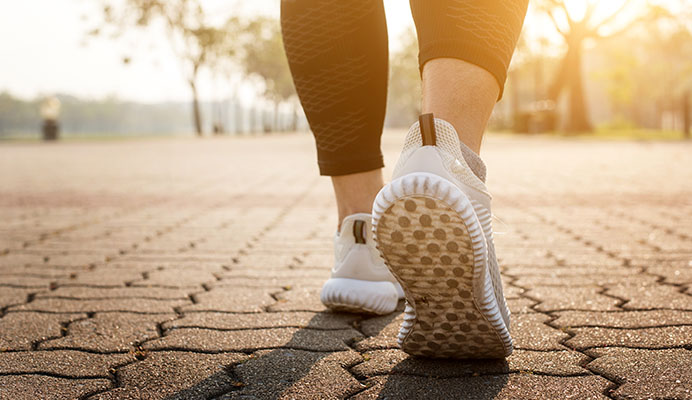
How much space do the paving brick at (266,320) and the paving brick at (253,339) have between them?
4cm

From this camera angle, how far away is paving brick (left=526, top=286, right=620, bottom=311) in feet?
6.14

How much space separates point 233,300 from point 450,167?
3.25 ft

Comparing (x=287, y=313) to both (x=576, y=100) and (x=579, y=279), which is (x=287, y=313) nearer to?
(x=579, y=279)

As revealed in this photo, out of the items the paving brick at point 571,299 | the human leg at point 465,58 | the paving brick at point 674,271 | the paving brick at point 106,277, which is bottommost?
the paving brick at point 674,271

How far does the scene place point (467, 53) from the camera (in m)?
1.38

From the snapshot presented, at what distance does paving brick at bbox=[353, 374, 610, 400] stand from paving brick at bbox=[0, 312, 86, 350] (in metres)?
0.85

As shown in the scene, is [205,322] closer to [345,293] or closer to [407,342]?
[345,293]

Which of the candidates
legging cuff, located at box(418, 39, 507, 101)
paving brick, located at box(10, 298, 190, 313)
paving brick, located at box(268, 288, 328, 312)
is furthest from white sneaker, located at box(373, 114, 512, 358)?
paving brick, located at box(10, 298, 190, 313)

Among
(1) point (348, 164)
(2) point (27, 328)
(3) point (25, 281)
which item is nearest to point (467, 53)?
(1) point (348, 164)

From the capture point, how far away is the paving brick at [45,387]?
1.27 meters

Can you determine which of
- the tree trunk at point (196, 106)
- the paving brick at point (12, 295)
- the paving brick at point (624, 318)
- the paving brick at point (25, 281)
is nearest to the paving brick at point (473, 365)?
the paving brick at point (624, 318)

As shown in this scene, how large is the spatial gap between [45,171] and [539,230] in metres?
8.28

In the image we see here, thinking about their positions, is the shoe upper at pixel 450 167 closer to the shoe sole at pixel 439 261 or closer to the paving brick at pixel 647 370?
the shoe sole at pixel 439 261

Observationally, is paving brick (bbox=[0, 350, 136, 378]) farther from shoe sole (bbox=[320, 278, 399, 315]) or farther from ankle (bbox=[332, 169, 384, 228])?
ankle (bbox=[332, 169, 384, 228])
